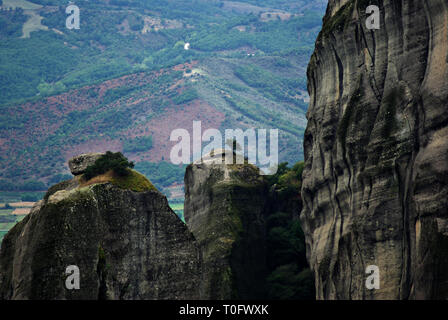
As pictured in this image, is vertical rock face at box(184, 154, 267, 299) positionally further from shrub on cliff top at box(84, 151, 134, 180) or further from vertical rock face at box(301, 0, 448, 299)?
shrub on cliff top at box(84, 151, 134, 180)

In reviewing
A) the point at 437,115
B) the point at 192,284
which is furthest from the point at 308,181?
the point at 437,115

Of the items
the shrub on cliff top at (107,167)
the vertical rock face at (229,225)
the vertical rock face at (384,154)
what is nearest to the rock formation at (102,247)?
the shrub on cliff top at (107,167)

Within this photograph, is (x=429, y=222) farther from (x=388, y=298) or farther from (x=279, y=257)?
(x=279, y=257)

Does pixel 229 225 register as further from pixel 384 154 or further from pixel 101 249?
pixel 101 249

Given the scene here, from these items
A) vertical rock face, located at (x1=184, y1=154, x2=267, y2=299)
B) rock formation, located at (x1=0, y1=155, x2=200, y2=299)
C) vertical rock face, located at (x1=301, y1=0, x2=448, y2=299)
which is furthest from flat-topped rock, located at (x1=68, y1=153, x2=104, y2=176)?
vertical rock face, located at (x1=301, y1=0, x2=448, y2=299)

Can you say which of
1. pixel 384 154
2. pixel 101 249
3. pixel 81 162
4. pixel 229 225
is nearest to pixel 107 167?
pixel 81 162

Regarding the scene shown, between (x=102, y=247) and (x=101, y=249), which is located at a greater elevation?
(x=102, y=247)
